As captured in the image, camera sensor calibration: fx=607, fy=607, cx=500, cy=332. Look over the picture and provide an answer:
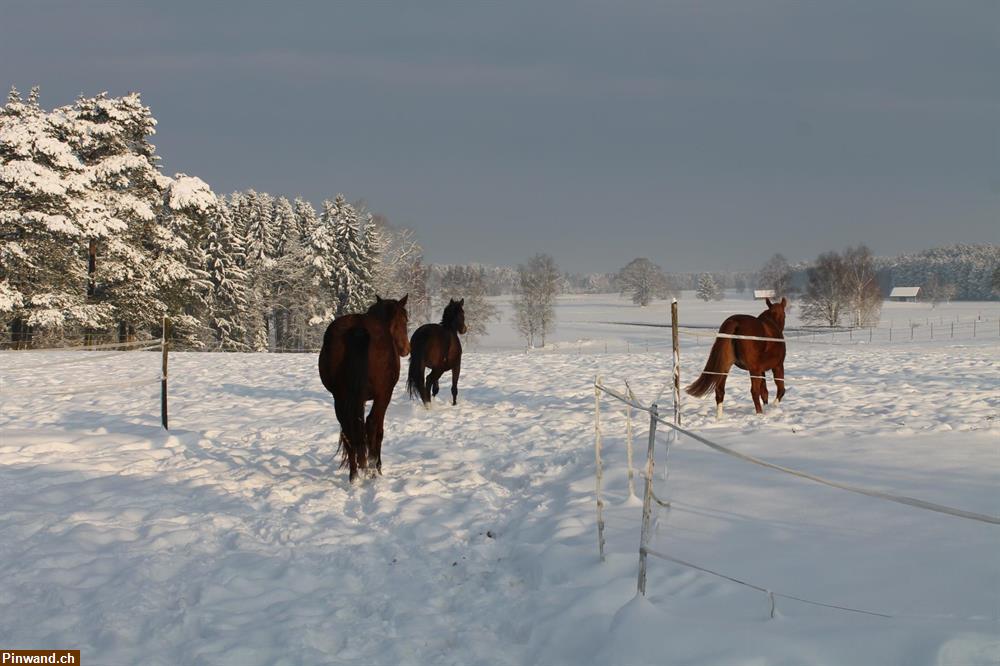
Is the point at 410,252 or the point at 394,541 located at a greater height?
the point at 410,252

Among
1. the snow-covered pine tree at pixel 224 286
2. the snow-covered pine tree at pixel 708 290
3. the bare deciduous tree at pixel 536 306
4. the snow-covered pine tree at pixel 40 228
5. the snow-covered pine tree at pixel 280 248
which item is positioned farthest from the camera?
the snow-covered pine tree at pixel 708 290

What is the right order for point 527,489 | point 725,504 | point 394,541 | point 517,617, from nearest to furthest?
point 517,617, point 394,541, point 725,504, point 527,489

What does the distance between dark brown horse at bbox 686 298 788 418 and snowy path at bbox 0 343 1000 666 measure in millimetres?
582

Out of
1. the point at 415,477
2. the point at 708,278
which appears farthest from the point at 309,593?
the point at 708,278

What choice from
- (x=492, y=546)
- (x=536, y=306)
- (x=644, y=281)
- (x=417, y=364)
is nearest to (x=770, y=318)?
(x=417, y=364)

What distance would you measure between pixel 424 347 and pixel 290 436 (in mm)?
2723

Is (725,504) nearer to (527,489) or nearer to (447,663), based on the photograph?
(527,489)

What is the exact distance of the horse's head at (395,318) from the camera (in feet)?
23.7

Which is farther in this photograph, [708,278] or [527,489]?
[708,278]

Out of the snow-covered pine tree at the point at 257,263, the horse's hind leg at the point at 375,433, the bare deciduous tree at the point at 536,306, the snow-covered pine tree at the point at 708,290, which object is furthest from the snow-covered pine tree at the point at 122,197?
the snow-covered pine tree at the point at 708,290

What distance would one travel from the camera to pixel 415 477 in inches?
262

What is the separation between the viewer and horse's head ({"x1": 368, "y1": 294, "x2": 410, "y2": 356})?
7223 millimetres

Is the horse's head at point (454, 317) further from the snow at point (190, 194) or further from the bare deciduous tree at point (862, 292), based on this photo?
the bare deciduous tree at point (862, 292)

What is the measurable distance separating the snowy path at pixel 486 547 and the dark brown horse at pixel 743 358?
1.91ft
